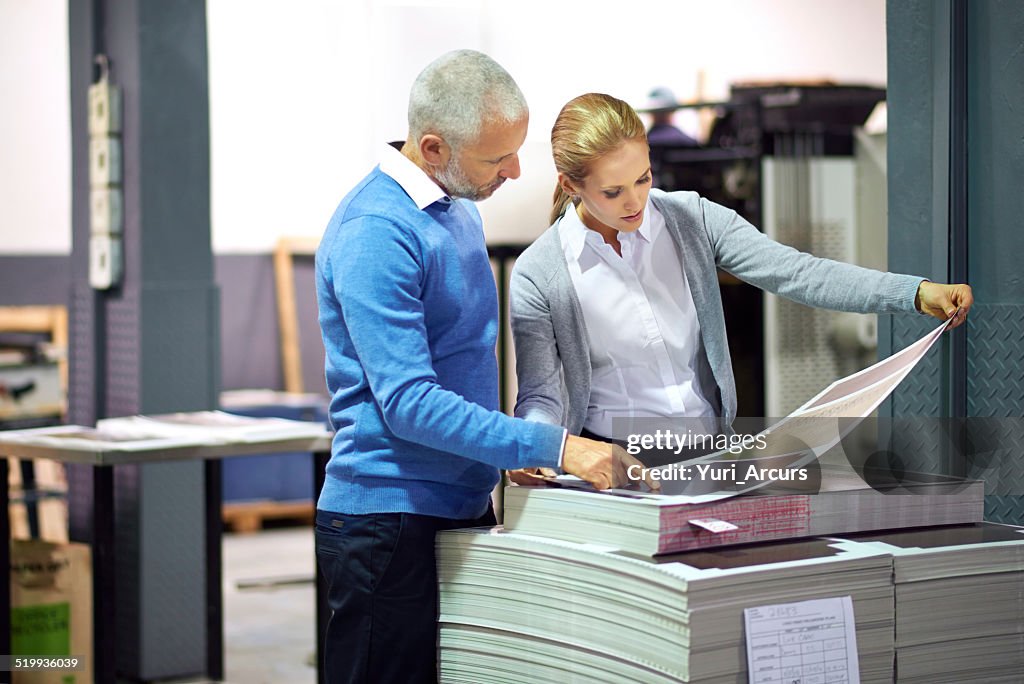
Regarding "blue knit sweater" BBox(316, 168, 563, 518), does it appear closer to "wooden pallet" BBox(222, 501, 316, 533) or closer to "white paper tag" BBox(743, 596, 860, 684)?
"white paper tag" BBox(743, 596, 860, 684)

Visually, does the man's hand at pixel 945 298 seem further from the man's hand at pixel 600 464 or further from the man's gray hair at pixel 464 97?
the man's gray hair at pixel 464 97

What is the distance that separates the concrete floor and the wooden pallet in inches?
3.2

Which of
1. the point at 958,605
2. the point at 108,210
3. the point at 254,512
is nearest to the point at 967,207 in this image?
the point at 958,605

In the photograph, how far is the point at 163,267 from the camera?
4.70 m

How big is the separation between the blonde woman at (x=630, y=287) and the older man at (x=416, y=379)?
0.11m

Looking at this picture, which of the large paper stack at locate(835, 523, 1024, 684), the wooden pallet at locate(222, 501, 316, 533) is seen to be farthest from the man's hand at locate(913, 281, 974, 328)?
the wooden pallet at locate(222, 501, 316, 533)

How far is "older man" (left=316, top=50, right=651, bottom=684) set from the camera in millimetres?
1896

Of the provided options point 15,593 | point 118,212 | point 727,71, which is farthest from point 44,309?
point 727,71

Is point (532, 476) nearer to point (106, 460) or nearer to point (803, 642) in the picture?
point (803, 642)

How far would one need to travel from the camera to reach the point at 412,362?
6.22 feet

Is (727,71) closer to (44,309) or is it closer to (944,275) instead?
(44,309)

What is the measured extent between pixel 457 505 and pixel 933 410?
95cm

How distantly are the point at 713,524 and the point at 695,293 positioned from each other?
1.85ft

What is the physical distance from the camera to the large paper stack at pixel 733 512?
5.71 ft
